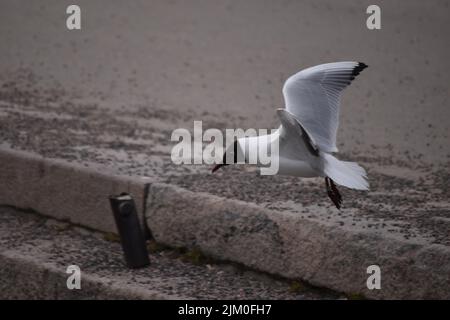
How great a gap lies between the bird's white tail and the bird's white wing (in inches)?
3.8

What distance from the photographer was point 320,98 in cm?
500

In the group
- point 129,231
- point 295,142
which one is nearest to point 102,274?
point 129,231

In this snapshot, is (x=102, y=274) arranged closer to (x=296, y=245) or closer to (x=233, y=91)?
(x=296, y=245)

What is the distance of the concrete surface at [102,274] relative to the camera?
195 inches

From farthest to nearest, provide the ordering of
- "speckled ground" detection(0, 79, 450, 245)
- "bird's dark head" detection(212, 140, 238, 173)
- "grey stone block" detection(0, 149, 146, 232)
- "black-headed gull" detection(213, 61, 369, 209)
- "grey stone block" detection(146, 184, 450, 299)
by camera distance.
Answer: "grey stone block" detection(0, 149, 146, 232) → "bird's dark head" detection(212, 140, 238, 173) → "speckled ground" detection(0, 79, 450, 245) → "black-headed gull" detection(213, 61, 369, 209) → "grey stone block" detection(146, 184, 450, 299)

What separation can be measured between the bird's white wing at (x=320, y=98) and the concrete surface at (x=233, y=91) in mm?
457

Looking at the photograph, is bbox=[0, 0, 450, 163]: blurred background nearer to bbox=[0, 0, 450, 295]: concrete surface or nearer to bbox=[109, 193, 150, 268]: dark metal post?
bbox=[0, 0, 450, 295]: concrete surface

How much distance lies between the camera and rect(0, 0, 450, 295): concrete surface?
551 cm

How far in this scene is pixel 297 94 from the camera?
501 centimetres

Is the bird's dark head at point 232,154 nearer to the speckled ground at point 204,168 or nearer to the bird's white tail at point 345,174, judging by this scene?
the speckled ground at point 204,168

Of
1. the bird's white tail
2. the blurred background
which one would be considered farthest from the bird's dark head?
the blurred background

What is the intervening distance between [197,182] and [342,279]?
133 cm

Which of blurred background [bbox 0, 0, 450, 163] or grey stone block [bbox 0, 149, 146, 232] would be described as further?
blurred background [bbox 0, 0, 450, 163]
